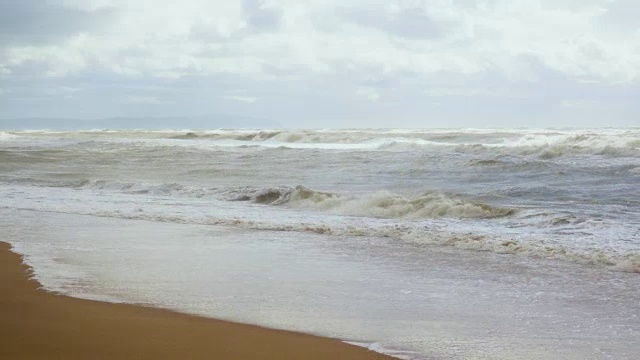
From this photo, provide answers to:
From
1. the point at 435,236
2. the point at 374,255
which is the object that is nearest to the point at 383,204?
the point at 435,236

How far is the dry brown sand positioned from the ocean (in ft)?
0.88

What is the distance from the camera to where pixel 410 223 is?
425 inches

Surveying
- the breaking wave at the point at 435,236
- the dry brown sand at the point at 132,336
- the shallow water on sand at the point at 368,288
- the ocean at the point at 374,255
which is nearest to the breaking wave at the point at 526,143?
the ocean at the point at 374,255

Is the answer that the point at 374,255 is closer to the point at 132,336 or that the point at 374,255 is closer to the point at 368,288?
the point at 368,288

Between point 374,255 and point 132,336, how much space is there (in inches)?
155

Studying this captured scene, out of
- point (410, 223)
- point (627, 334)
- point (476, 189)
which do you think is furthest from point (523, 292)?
point (476, 189)

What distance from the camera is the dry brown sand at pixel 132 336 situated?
421 cm

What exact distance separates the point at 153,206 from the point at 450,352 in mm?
9531

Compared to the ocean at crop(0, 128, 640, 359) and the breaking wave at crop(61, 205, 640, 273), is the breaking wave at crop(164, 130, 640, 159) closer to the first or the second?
the ocean at crop(0, 128, 640, 359)

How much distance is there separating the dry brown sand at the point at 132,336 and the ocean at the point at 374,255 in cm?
27

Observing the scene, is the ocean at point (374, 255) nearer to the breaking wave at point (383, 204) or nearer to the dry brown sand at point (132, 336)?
the breaking wave at point (383, 204)

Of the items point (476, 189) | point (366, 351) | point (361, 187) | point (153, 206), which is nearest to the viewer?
point (366, 351)

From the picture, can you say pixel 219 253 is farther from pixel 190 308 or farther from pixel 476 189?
pixel 476 189

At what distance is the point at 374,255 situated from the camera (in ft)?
26.5
